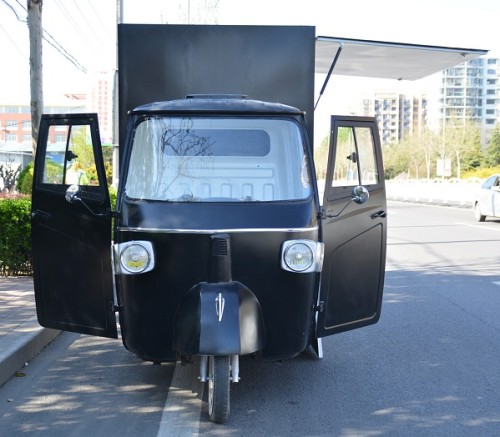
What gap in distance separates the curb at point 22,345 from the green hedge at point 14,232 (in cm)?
305

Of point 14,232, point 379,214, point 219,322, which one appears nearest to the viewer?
point 219,322

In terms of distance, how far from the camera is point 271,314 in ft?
17.9

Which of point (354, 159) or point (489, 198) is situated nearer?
point (354, 159)

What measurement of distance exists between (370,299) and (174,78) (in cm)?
286

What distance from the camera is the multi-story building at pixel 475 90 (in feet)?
609

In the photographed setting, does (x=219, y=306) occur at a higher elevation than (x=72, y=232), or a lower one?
lower

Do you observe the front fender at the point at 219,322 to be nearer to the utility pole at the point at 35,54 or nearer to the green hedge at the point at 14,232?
the green hedge at the point at 14,232

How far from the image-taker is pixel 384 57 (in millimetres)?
9516

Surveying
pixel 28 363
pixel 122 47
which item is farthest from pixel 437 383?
pixel 122 47

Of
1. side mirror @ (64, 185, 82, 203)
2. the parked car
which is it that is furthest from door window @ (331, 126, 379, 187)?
the parked car

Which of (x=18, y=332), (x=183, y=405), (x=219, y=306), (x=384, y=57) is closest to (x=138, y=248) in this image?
(x=219, y=306)

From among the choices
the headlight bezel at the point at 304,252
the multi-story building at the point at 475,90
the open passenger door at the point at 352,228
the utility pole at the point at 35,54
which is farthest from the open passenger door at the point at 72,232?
the multi-story building at the point at 475,90

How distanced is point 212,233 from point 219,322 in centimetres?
63

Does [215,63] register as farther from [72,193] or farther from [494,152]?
[494,152]
